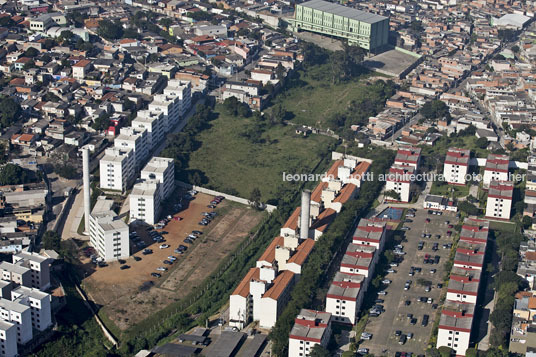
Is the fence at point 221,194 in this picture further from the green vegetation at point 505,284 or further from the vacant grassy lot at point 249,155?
the green vegetation at point 505,284

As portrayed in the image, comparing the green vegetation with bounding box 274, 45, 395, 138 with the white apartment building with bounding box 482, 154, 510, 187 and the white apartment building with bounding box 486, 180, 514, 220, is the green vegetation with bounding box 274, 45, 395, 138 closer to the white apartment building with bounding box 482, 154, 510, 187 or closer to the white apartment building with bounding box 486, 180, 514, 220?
the white apartment building with bounding box 482, 154, 510, 187

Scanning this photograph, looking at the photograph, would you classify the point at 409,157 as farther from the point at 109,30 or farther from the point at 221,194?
the point at 109,30

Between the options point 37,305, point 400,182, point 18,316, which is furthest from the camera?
point 400,182

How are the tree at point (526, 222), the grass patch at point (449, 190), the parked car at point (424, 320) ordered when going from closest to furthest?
1. the parked car at point (424, 320)
2. the tree at point (526, 222)
3. the grass patch at point (449, 190)

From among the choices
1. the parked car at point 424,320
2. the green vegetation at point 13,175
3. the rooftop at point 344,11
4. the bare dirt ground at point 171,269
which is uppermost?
the rooftop at point 344,11

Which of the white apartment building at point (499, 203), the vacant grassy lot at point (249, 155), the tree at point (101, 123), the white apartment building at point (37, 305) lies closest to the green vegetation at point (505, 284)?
the white apartment building at point (499, 203)

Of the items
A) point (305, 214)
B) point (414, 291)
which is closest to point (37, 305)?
point (305, 214)

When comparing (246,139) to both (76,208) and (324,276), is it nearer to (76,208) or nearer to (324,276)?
(76,208)
